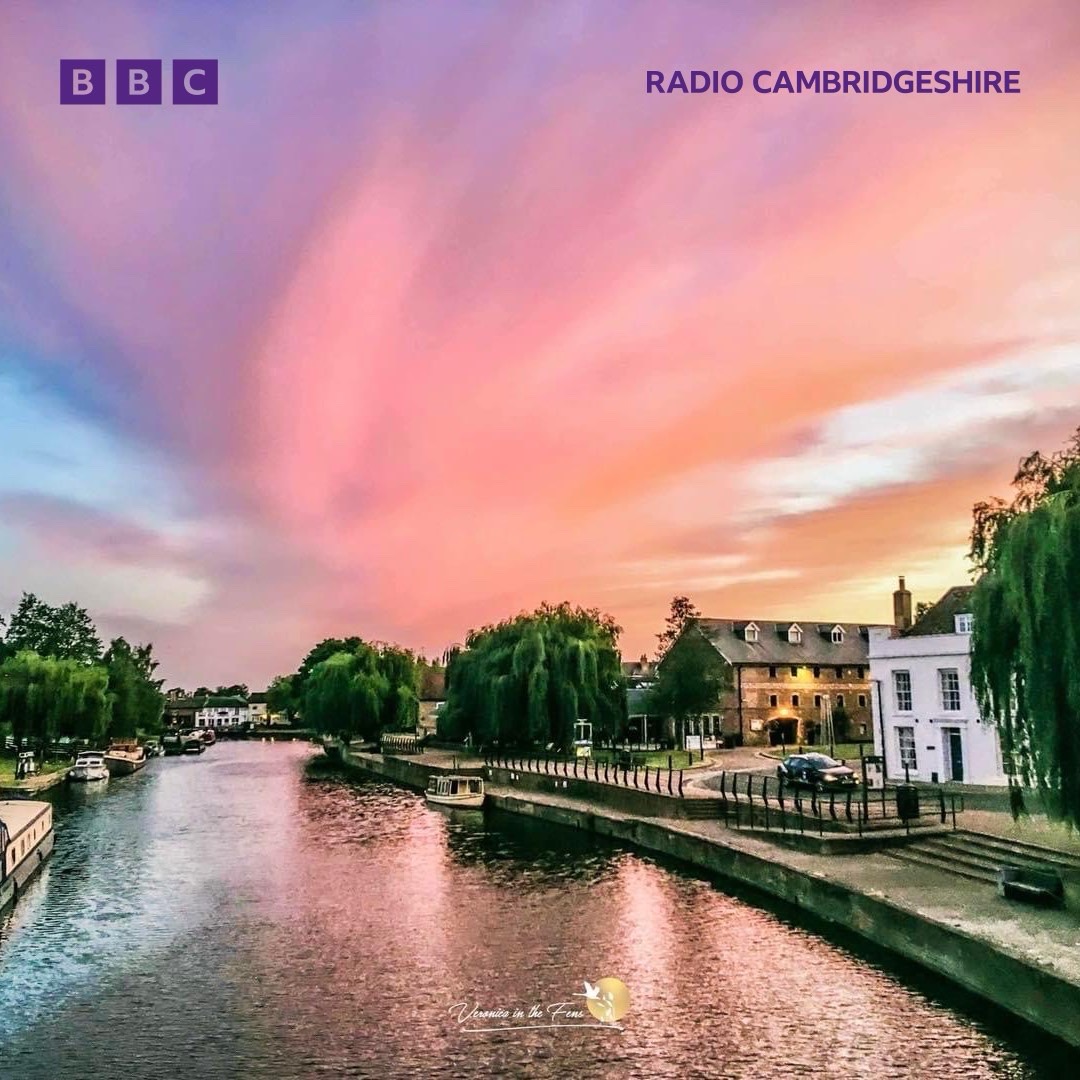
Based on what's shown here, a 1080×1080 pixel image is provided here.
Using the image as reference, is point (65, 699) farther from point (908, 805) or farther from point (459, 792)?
point (908, 805)

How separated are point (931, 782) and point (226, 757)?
79484mm

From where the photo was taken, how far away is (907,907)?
19.2 metres

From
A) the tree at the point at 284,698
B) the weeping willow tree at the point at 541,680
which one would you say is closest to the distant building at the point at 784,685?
the weeping willow tree at the point at 541,680

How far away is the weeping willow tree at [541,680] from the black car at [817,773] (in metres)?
18.8

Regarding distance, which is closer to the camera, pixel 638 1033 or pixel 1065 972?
pixel 1065 972

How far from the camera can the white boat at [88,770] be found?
203ft

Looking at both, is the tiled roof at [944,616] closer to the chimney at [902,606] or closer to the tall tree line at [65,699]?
the chimney at [902,606]

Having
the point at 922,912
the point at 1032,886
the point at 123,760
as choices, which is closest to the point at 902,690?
the point at 1032,886

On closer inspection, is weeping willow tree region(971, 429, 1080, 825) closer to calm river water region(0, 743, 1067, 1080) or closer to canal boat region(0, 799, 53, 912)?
calm river water region(0, 743, 1067, 1080)

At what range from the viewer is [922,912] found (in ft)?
61.8

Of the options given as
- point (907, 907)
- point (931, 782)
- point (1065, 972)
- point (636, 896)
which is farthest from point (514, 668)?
point (1065, 972)

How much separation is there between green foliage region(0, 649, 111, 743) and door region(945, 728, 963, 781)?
189ft

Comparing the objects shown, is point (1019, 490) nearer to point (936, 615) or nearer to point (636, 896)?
point (636, 896)

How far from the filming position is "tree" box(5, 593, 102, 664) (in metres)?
121
